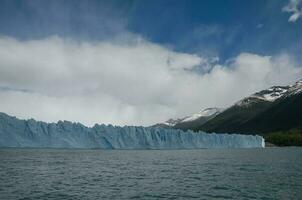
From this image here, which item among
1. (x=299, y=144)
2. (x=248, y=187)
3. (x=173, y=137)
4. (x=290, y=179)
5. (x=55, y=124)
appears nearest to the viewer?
(x=248, y=187)

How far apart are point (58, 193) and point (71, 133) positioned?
54.2 metres

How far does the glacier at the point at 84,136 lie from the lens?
7131 cm

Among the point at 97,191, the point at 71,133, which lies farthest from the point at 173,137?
the point at 97,191

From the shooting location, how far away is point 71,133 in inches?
3034

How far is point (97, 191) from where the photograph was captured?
24750 millimetres

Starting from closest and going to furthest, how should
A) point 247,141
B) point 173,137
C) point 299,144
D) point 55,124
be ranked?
point 55,124 < point 173,137 < point 247,141 < point 299,144

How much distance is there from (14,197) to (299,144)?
149386mm

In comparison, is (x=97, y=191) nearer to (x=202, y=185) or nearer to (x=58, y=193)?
(x=58, y=193)

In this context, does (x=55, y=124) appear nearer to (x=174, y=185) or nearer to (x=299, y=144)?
(x=174, y=185)

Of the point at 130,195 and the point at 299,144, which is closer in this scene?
the point at 130,195

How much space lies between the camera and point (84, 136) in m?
79.5

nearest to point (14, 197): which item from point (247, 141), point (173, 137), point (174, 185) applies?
point (174, 185)

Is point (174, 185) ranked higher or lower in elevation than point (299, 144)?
lower

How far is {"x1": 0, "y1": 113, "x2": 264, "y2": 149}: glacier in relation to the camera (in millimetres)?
71312
